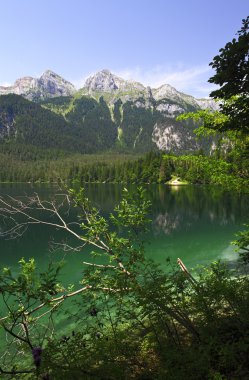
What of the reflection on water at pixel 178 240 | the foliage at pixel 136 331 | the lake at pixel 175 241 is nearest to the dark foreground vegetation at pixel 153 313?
the foliage at pixel 136 331

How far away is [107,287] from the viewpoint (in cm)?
1077

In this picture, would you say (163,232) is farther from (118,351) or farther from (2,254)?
(118,351)

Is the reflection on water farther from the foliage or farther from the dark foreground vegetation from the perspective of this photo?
the foliage

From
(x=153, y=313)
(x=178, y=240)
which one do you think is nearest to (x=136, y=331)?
(x=153, y=313)

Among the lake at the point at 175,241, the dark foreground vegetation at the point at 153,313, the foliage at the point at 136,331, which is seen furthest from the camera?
the lake at the point at 175,241

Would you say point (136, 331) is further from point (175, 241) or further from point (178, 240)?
point (178, 240)

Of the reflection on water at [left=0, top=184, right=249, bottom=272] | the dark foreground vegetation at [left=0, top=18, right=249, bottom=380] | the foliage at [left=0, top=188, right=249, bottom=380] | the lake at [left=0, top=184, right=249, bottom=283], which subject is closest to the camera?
the foliage at [left=0, top=188, right=249, bottom=380]

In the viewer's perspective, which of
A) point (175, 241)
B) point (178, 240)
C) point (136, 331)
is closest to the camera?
point (136, 331)

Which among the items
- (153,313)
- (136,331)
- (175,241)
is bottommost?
(175,241)

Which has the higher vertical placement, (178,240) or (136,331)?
(136,331)

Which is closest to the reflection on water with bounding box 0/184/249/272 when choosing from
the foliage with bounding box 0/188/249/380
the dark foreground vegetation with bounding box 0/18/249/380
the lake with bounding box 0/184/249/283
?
the lake with bounding box 0/184/249/283

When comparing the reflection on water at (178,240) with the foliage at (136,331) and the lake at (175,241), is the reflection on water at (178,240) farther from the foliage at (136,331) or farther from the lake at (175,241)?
the foliage at (136,331)

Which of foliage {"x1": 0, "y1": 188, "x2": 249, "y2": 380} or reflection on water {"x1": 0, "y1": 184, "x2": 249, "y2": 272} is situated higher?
foliage {"x1": 0, "y1": 188, "x2": 249, "y2": 380}

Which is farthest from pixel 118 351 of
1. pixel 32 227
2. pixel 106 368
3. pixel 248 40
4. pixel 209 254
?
pixel 32 227
